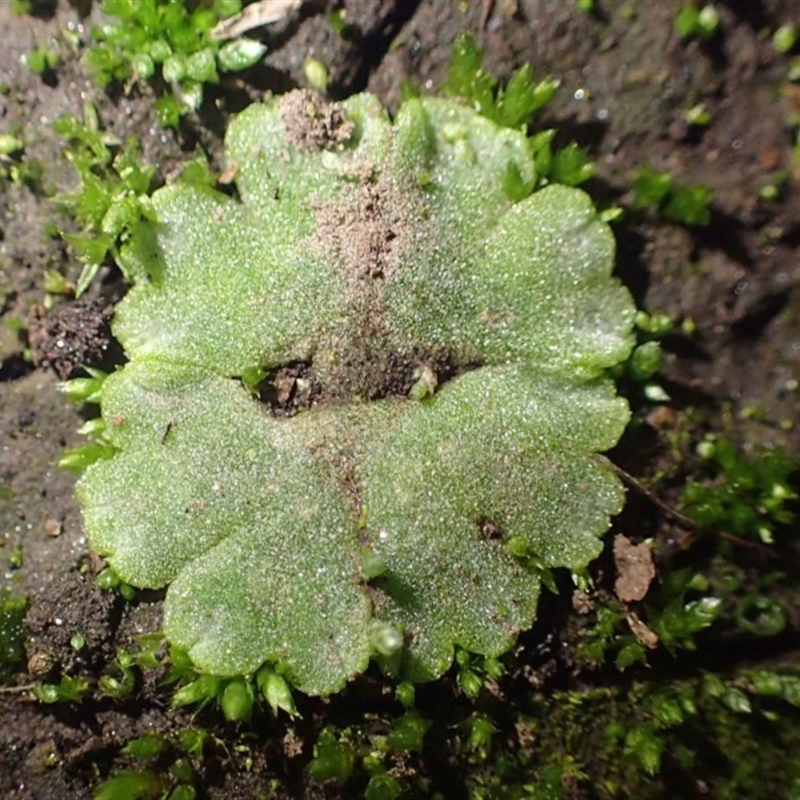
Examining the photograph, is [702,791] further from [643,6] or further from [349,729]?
[643,6]

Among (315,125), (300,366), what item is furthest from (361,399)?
(315,125)

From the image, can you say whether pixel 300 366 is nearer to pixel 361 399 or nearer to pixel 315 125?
pixel 361 399

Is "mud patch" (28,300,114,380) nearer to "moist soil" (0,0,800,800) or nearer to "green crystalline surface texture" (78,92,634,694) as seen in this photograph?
"moist soil" (0,0,800,800)

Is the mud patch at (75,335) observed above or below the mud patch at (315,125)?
below

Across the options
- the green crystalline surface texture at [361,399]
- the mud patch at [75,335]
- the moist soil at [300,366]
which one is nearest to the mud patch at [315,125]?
the green crystalline surface texture at [361,399]

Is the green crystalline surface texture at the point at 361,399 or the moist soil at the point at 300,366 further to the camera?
the moist soil at the point at 300,366

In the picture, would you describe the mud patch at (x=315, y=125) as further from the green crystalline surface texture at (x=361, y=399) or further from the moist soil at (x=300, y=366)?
the moist soil at (x=300, y=366)
